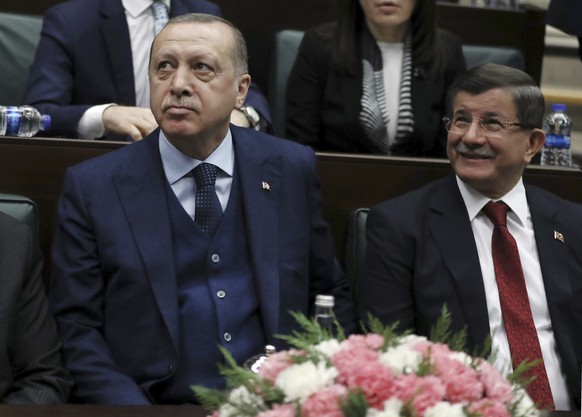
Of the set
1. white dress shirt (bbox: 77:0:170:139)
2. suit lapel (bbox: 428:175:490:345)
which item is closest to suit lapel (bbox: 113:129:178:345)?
suit lapel (bbox: 428:175:490:345)

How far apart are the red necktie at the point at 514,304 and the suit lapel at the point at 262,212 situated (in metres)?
0.36

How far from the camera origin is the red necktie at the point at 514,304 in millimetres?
1855

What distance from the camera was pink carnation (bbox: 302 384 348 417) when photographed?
38.2 inches

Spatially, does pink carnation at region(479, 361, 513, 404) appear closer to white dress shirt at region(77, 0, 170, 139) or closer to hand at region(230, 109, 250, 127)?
hand at region(230, 109, 250, 127)

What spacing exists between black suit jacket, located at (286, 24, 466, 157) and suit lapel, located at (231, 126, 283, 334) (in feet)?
2.15

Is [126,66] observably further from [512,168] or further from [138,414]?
[138,414]

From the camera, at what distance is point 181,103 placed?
6.07 feet

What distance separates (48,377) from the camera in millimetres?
1680

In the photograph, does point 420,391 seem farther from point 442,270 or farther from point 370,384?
point 442,270

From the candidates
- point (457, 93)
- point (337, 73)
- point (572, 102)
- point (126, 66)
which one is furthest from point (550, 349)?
point (572, 102)

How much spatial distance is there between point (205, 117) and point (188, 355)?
1.22 feet

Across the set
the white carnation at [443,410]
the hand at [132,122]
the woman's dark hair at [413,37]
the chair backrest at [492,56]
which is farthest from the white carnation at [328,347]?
the chair backrest at [492,56]

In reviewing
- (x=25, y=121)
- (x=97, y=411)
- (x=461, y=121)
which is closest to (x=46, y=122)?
(x=25, y=121)

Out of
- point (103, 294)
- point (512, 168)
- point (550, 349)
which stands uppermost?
point (512, 168)
